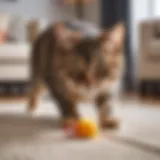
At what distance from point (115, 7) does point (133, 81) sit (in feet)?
2.98

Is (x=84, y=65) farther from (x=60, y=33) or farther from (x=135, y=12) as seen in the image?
(x=135, y=12)

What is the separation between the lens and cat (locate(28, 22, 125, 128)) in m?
1.56

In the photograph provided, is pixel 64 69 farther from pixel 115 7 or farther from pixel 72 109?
pixel 115 7

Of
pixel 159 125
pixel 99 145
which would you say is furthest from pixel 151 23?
pixel 99 145

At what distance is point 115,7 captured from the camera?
4555 mm

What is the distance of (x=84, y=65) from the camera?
155 cm

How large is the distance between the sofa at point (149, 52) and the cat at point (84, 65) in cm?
181

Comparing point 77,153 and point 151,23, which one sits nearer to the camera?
point 77,153

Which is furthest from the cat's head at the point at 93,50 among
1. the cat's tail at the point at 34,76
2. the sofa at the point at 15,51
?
the sofa at the point at 15,51

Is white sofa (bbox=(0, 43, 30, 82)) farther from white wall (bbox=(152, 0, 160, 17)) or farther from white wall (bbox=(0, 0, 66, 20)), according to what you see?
white wall (bbox=(152, 0, 160, 17))

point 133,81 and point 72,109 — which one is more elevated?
point 72,109

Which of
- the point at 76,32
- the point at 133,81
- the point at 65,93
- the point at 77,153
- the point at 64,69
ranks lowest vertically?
the point at 133,81

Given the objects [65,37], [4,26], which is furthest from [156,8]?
[65,37]

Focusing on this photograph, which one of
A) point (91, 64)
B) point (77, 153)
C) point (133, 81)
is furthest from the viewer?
point (133, 81)
